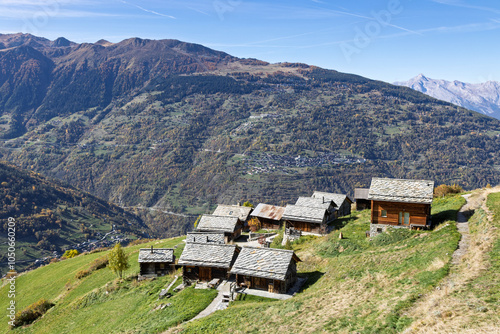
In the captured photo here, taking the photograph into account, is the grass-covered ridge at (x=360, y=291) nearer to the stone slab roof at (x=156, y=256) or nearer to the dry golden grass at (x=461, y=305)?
the dry golden grass at (x=461, y=305)

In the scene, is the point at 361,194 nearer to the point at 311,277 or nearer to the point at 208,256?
the point at 311,277

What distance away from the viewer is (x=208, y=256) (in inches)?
2105

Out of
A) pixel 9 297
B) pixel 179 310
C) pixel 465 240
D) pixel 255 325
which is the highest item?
pixel 465 240

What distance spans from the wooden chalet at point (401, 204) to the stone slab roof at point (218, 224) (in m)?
38.1

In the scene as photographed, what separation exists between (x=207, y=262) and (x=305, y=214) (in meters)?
26.1

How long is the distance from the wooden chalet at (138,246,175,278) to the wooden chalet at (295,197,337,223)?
29.9m

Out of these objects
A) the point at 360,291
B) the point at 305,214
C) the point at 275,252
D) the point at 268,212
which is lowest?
the point at 268,212

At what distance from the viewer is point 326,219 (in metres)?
A: 73.2

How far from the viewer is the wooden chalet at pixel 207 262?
5225cm

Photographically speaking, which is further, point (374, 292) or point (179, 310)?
point (179, 310)

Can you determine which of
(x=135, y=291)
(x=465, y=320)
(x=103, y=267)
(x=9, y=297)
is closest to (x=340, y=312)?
(x=465, y=320)

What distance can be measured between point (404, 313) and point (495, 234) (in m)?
16.8

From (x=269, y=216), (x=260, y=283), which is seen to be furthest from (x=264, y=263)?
(x=269, y=216)

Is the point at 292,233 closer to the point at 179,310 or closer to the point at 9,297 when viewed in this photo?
the point at 179,310
